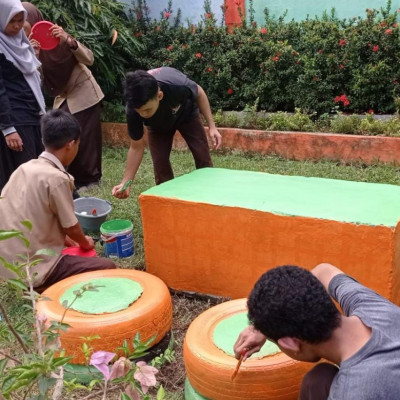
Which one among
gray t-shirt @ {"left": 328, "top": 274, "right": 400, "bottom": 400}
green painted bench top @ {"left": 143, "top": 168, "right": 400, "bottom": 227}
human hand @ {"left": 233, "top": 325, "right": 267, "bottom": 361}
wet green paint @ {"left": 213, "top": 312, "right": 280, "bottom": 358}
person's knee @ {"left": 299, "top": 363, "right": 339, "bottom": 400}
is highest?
gray t-shirt @ {"left": 328, "top": 274, "right": 400, "bottom": 400}

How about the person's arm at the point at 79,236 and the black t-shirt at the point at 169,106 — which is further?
the black t-shirt at the point at 169,106

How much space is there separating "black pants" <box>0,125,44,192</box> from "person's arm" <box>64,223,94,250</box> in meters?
1.29

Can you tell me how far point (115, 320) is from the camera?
8.64 feet

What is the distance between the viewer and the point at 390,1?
6.96m

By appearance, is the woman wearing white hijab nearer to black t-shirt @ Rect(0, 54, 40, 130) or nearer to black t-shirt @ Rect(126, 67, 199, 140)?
black t-shirt @ Rect(0, 54, 40, 130)

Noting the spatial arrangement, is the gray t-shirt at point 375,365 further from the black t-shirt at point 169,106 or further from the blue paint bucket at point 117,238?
the black t-shirt at point 169,106

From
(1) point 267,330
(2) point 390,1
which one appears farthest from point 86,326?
(2) point 390,1

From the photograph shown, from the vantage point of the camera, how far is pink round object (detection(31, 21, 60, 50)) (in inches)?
202

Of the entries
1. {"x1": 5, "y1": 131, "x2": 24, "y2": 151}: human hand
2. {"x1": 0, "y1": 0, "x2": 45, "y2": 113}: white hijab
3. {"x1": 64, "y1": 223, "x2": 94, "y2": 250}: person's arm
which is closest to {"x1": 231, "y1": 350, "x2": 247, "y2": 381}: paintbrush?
{"x1": 64, "y1": 223, "x2": 94, "y2": 250}: person's arm

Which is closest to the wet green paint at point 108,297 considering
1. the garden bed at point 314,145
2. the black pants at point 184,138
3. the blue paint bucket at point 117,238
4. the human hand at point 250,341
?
the human hand at point 250,341

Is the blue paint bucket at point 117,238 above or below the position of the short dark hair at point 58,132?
below

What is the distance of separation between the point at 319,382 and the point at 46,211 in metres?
2.05

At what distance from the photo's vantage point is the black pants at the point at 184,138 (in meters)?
4.51

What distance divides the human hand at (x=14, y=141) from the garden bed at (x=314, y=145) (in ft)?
9.91
